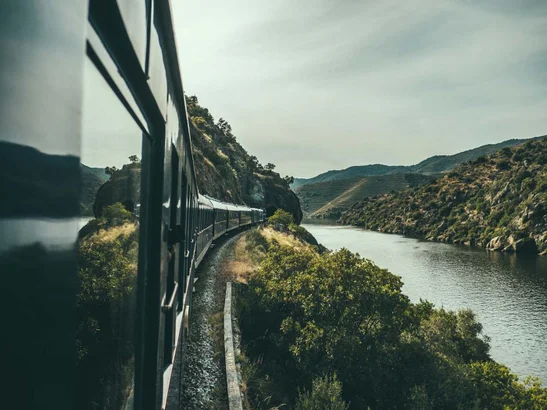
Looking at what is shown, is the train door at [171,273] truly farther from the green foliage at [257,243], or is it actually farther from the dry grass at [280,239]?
the dry grass at [280,239]

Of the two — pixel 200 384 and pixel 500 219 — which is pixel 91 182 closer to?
pixel 200 384

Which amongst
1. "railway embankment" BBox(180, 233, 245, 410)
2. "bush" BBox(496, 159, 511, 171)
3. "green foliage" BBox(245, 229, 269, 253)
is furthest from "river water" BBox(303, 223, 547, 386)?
"bush" BBox(496, 159, 511, 171)

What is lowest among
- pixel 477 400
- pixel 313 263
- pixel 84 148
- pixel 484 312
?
pixel 484 312

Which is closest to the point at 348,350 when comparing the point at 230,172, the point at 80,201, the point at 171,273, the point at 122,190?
the point at 171,273

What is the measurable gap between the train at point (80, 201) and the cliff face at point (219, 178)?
0.03 m

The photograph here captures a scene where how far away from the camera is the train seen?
70 cm

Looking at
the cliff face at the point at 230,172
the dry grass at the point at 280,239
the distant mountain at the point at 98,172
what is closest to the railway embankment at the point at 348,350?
the distant mountain at the point at 98,172

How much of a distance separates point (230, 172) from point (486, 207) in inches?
2034

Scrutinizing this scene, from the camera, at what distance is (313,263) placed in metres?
15.3

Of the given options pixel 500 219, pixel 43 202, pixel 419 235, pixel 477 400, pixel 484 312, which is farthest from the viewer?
pixel 419 235

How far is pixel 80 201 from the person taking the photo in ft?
3.30

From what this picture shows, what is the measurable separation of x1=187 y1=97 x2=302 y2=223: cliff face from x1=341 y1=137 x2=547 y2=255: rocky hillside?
98.7ft

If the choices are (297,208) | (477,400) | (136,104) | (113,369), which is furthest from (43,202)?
(297,208)

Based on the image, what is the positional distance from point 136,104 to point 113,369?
3.98 feet
